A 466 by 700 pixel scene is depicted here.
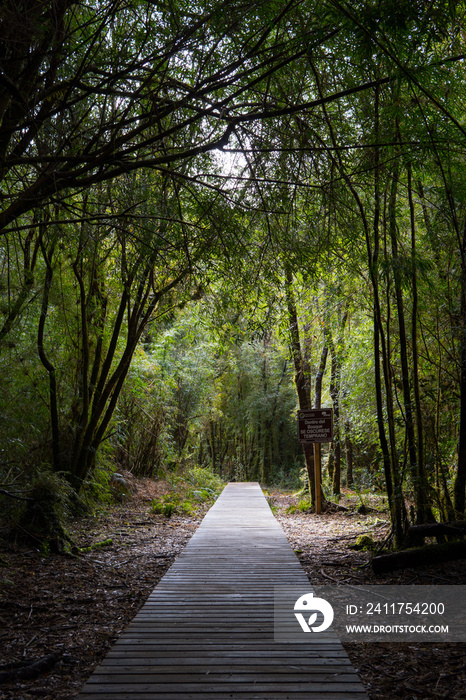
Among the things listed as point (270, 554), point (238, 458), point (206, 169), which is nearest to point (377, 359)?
point (270, 554)

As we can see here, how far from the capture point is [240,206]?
4215mm

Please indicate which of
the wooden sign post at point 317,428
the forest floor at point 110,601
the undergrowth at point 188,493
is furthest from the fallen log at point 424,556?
the undergrowth at point 188,493

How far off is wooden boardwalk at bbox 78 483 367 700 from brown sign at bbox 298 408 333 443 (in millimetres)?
3543

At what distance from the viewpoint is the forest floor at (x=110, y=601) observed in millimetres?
2123

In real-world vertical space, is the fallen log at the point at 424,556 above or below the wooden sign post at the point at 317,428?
below

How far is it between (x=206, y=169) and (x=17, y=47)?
2.04 m

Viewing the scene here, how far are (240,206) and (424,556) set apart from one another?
10.2 feet

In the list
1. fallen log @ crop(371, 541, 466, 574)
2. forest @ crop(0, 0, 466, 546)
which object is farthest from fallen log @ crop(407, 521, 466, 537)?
forest @ crop(0, 0, 466, 546)

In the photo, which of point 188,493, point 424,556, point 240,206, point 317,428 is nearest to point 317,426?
point 317,428

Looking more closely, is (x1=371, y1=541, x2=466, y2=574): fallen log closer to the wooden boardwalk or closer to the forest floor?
the forest floor

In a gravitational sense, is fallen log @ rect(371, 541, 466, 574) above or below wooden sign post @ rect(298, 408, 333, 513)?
below

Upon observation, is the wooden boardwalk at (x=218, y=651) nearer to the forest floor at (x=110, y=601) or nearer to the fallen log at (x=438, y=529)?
the forest floor at (x=110, y=601)

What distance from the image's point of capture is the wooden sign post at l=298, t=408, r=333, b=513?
7.27 m

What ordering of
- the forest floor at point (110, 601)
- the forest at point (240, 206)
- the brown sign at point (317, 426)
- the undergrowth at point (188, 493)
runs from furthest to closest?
the undergrowth at point (188, 493)
the brown sign at point (317, 426)
the forest at point (240, 206)
the forest floor at point (110, 601)
